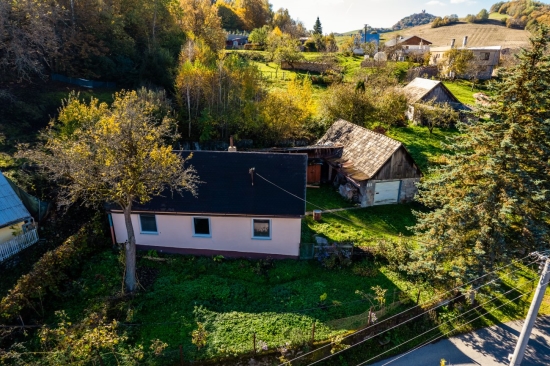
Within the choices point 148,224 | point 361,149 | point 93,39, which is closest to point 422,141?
point 361,149

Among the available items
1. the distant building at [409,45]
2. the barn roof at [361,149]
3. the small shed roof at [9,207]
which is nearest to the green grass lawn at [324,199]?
the barn roof at [361,149]

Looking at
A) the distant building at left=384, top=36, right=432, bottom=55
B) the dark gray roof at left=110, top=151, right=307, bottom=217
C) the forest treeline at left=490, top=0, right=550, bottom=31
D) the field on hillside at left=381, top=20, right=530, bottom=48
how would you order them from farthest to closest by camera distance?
the forest treeline at left=490, top=0, right=550, bottom=31 < the field on hillside at left=381, top=20, right=530, bottom=48 < the distant building at left=384, top=36, right=432, bottom=55 < the dark gray roof at left=110, top=151, right=307, bottom=217

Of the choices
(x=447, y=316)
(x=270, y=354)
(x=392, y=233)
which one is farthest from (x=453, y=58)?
(x=270, y=354)

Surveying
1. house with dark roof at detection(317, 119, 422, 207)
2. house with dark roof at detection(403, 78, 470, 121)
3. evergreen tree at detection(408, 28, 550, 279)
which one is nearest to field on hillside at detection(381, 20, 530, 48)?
house with dark roof at detection(403, 78, 470, 121)

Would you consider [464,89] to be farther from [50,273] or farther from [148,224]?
[50,273]

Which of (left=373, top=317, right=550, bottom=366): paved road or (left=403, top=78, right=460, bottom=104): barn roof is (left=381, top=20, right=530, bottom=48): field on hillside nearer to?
(left=403, top=78, right=460, bottom=104): barn roof

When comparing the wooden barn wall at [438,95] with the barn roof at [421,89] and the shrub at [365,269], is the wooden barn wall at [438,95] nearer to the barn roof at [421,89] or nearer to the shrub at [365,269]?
the barn roof at [421,89]

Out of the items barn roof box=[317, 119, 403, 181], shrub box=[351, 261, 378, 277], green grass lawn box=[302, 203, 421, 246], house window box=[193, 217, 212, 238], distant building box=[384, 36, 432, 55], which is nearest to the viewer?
shrub box=[351, 261, 378, 277]
